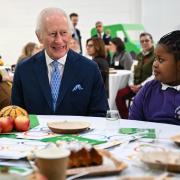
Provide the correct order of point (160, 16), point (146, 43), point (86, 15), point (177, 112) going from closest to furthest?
1. point (177, 112)
2. point (146, 43)
3. point (160, 16)
4. point (86, 15)

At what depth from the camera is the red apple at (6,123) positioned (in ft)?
5.61

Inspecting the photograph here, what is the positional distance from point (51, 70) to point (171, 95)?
2.57ft

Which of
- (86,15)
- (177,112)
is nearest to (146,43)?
(177,112)

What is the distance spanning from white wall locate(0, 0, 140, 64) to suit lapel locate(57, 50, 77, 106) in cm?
870

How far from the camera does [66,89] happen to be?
241 cm

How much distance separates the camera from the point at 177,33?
223cm

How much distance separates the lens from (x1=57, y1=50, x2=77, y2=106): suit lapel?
2.40 meters

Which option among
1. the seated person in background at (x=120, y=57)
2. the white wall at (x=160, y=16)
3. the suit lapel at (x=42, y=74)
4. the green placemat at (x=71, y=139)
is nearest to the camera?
the green placemat at (x=71, y=139)

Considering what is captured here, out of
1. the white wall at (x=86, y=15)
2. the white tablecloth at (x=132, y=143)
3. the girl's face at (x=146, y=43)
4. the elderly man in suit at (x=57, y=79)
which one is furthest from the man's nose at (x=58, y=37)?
the white wall at (x=86, y=15)

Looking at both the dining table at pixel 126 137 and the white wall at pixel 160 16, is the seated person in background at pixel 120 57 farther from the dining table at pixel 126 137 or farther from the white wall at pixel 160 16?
the dining table at pixel 126 137

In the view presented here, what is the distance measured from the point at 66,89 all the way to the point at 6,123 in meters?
0.74

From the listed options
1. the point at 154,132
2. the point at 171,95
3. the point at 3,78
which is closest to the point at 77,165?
the point at 154,132

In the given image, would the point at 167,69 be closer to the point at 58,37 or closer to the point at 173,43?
the point at 173,43

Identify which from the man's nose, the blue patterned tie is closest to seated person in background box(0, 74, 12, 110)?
the blue patterned tie
